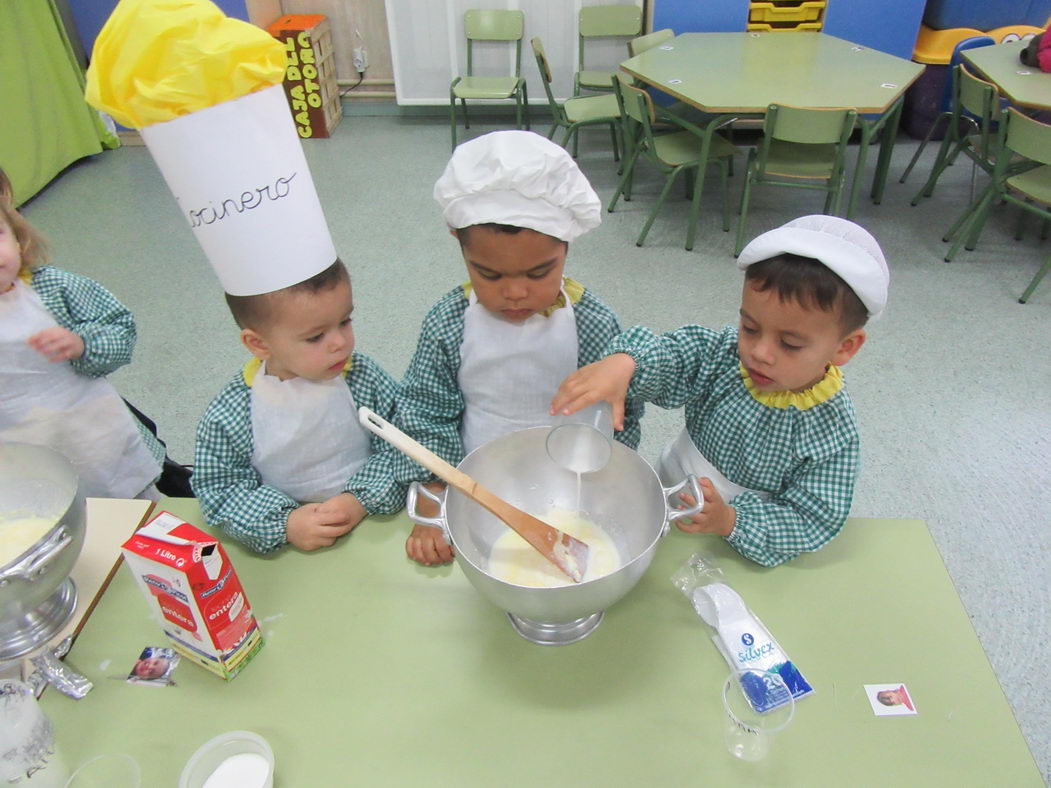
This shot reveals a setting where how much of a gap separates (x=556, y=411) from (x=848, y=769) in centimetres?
52

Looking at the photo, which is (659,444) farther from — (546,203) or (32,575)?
(32,575)

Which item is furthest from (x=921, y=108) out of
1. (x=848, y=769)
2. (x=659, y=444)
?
(x=848, y=769)

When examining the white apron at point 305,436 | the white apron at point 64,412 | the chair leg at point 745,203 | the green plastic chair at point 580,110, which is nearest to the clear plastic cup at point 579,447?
the white apron at point 305,436

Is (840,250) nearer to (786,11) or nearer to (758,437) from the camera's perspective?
(758,437)

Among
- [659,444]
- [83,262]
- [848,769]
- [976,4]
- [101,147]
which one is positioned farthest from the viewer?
[101,147]

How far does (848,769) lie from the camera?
2.34ft

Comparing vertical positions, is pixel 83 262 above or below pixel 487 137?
below

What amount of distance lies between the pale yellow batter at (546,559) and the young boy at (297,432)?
0.70ft

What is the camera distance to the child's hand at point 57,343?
1.19m

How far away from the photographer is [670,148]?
3.13m

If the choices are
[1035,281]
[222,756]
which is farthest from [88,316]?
[1035,281]

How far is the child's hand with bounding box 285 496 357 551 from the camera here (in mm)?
949

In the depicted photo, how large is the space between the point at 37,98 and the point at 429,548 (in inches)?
149

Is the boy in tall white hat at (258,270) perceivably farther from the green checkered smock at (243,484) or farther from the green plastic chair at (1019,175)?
the green plastic chair at (1019,175)
